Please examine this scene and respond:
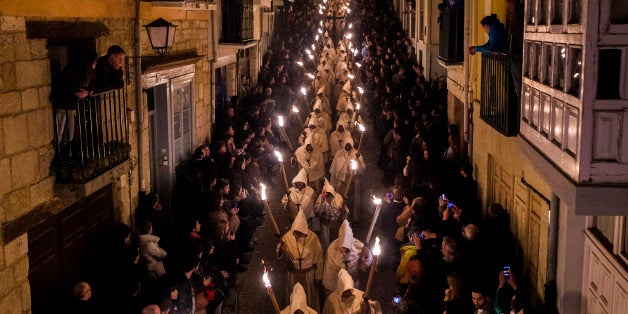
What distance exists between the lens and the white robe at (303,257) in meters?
12.6

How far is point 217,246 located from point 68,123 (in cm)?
397

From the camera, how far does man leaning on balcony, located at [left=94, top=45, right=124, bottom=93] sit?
10297mm

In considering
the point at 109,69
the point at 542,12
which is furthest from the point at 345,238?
the point at 542,12

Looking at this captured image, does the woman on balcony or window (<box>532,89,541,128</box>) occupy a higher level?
the woman on balcony

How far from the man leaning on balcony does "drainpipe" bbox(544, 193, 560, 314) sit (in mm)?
6186

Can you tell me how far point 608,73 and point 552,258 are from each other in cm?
384

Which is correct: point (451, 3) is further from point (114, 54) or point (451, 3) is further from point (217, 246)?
point (114, 54)

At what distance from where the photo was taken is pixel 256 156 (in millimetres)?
19031

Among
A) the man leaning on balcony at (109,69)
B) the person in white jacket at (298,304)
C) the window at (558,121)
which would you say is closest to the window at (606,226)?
the window at (558,121)

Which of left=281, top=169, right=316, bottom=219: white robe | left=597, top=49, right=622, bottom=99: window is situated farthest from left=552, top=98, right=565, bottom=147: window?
left=281, top=169, right=316, bottom=219: white robe

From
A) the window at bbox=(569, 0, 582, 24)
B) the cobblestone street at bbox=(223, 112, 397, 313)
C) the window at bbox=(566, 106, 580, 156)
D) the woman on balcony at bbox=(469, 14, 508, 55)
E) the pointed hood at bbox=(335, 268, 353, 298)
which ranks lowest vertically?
the cobblestone street at bbox=(223, 112, 397, 313)

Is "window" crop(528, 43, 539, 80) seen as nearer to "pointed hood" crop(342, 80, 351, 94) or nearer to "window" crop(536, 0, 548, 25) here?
"window" crop(536, 0, 548, 25)

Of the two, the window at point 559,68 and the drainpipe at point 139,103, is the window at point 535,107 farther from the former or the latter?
the drainpipe at point 139,103

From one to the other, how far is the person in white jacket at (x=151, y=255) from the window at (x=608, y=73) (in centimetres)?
701
